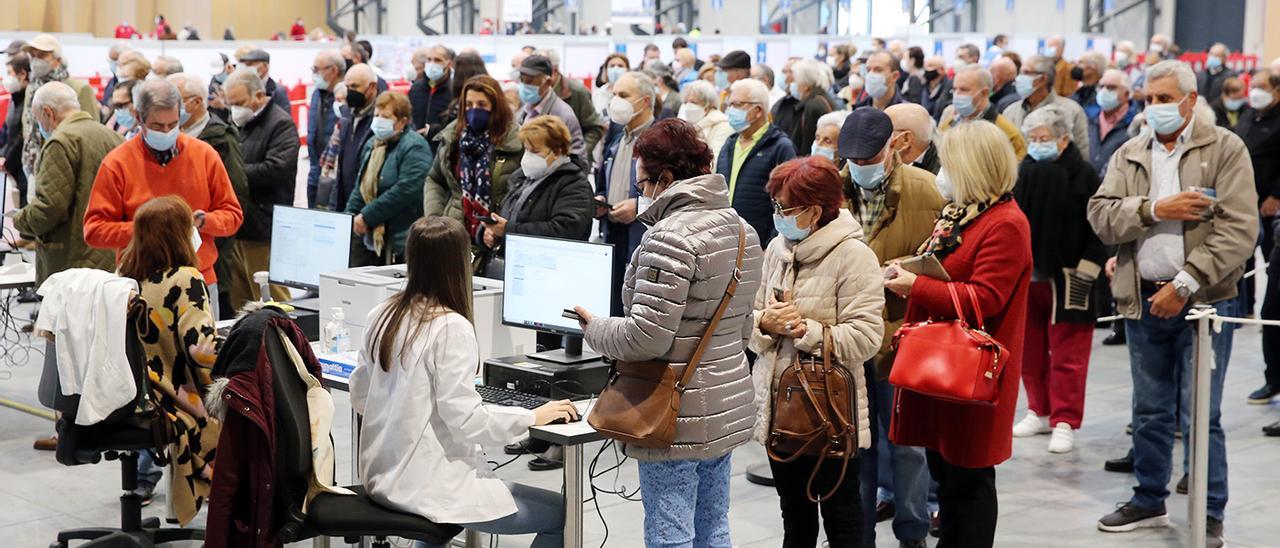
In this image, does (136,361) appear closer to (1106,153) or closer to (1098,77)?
(1106,153)

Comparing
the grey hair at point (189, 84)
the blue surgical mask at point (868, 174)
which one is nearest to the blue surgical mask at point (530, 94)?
the grey hair at point (189, 84)

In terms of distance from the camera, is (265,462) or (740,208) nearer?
(265,462)

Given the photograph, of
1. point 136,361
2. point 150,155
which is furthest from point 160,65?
point 136,361

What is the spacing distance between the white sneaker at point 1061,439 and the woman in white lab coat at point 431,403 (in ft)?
10.5

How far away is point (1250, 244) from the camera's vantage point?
4.65 meters

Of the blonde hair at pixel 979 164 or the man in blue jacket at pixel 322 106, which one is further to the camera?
the man in blue jacket at pixel 322 106

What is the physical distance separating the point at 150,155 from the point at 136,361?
62.1 inches

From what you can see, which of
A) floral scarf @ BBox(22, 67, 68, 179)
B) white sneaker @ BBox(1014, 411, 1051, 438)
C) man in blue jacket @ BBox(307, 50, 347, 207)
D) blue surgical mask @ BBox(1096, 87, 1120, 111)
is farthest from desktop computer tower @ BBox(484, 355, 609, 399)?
blue surgical mask @ BBox(1096, 87, 1120, 111)

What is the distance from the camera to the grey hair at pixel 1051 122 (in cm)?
593

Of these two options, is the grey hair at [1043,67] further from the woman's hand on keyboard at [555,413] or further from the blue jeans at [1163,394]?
the woman's hand on keyboard at [555,413]

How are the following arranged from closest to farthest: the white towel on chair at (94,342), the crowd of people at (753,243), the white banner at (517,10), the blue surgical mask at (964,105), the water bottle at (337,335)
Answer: the crowd of people at (753,243) → the white towel on chair at (94,342) → the water bottle at (337,335) → the blue surgical mask at (964,105) → the white banner at (517,10)

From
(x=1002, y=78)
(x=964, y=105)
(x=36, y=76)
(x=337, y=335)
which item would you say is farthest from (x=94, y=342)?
(x=1002, y=78)

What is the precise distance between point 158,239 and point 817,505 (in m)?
2.15

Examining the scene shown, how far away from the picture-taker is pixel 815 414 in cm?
392
